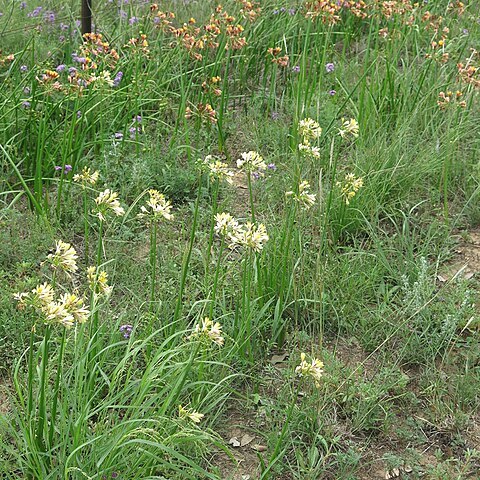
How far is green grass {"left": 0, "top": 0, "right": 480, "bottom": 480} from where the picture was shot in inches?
113

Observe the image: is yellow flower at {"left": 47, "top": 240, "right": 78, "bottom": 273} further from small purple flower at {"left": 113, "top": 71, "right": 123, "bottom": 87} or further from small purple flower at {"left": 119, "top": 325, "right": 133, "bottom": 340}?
small purple flower at {"left": 113, "top": 71, "right": 123, "bottom": 87}

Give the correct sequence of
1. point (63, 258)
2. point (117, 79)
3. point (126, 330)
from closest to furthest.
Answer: point (63, 258)
point (126, 330)
point (117, 79)

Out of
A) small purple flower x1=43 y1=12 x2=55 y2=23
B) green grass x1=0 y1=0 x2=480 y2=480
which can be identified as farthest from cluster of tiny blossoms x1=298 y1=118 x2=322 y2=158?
small purple flower x1=43 y1=12 x2=55 y2=23

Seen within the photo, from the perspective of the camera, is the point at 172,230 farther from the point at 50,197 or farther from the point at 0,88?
the point at 0,88

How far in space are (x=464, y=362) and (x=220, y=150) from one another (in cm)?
207

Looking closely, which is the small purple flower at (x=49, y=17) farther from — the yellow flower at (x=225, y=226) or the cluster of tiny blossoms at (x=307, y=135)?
the yellow flower at (x=225, y=226)

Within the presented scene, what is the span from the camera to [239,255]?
4062 mm

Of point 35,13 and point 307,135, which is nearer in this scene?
point 307,135

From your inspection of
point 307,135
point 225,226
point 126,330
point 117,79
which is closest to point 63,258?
point 225,226

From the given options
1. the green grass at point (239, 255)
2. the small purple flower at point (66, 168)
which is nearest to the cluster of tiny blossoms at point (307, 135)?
the green grass at point (239, 255)

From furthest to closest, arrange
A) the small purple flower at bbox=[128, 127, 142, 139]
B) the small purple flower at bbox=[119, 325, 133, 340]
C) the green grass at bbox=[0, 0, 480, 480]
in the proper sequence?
1. the small purple flower at bbox=[128, 127, 142, 139]
2. the small purple flower at bbox=[119, 325, 133, 340]
3. the green grass at bbox=[0, 0, 480, 480]

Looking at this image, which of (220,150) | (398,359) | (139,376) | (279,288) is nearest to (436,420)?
(398,359)

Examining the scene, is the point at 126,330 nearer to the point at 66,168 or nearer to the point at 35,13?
the point at 66,168

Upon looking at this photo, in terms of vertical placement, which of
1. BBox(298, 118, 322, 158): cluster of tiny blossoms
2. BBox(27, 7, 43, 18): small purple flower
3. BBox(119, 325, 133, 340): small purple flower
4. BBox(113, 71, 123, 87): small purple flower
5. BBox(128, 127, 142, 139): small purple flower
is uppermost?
BBox(298, 118, 322, 158): cluster of tiny blossoms
